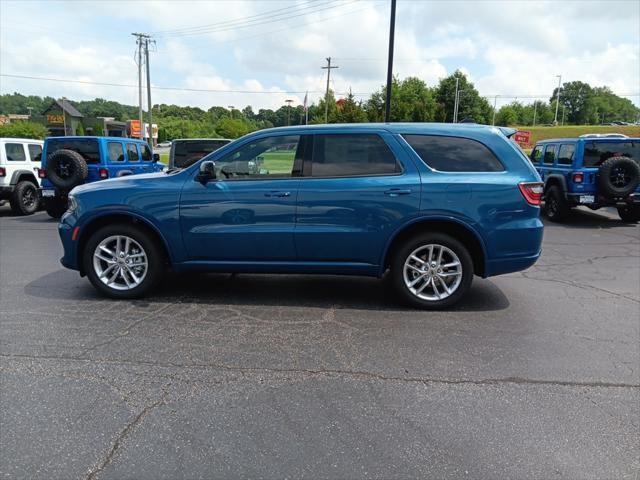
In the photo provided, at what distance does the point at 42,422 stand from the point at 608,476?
10.2 ft

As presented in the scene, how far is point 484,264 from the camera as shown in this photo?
474 centimetres

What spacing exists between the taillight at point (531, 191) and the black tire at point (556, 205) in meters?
6.93

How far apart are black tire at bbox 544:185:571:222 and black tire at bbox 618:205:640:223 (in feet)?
4.47

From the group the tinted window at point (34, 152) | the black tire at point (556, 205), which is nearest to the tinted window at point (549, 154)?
the black tire at point (556, 205)

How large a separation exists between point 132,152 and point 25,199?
2.91 metres

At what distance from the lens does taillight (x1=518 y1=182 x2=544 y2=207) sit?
4571 mm

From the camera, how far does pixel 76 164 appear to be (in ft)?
34.6

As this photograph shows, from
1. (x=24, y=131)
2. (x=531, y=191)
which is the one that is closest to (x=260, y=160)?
(x=531, y=191)

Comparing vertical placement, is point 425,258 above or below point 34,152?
below

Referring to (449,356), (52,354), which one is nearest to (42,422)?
(52,354)

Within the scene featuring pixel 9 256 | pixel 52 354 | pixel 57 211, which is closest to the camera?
pixel 52 354

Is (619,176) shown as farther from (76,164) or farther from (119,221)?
(76,164)

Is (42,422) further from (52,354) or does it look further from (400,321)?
(400,321)

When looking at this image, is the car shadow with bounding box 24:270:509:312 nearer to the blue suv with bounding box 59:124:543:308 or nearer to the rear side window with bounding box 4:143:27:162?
the blue suv with bounding box 59:124:543:308
